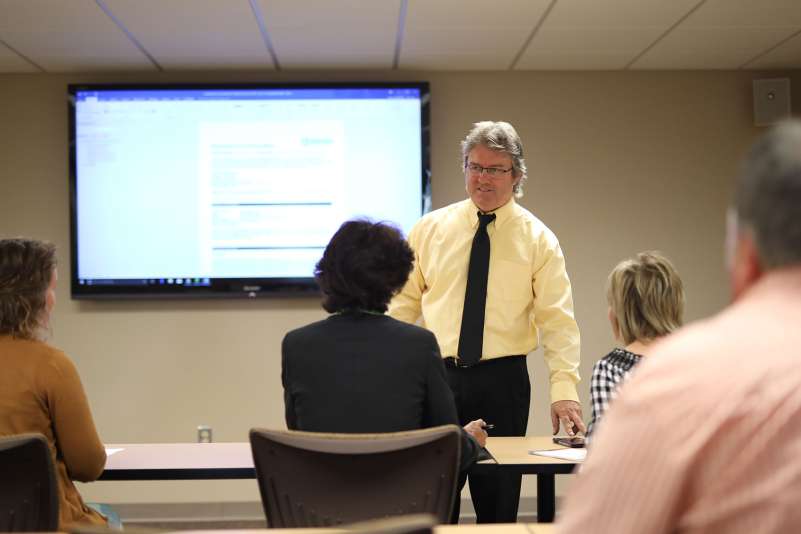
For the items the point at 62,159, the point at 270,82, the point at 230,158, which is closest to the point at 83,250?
the point at 62,159

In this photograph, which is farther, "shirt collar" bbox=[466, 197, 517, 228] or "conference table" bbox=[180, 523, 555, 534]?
"shirt collar" bbox=[466, 197, 517, 228]

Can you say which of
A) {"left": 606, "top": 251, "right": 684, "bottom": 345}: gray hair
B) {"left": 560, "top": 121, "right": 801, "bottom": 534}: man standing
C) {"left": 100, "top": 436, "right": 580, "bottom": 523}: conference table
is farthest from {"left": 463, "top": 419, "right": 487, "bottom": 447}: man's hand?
{"left": 560, "top": 121, "right": 801, "bottom": 534}: man standing

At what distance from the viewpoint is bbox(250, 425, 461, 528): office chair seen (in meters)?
1.66

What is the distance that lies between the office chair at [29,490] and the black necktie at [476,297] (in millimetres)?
1410

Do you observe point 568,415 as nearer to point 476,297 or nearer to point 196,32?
point 476,297

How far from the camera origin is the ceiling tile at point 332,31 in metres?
3.78

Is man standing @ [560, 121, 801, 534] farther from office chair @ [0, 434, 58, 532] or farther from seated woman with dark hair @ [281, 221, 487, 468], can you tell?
office chair @ [0, 434, 58, 532]

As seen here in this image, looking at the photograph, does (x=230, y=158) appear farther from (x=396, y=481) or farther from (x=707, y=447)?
(x=707, y=447)

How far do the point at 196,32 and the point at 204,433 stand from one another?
7.05ft

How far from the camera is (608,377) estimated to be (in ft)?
7.41

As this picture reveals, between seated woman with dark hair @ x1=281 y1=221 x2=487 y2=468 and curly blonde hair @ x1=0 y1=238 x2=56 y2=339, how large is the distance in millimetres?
673

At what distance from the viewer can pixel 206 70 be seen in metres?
4.77

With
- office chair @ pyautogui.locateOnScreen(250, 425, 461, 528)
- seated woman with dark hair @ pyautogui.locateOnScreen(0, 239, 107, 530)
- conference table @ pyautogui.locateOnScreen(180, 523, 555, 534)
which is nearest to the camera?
conference table @ pyautogui.locateOnScreen(180, 523, 555, 534)

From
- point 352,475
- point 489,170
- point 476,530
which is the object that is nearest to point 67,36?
point 489,170
